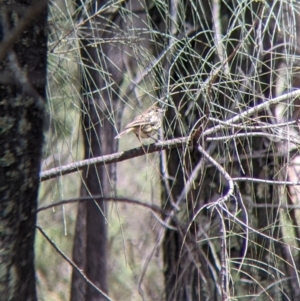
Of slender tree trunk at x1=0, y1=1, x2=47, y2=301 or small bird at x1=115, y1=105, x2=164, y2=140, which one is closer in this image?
slender tree trunk at x1=0, y1=1, x2=47, y2=301

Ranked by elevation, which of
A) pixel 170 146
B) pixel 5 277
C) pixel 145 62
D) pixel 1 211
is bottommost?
pixel 5 277

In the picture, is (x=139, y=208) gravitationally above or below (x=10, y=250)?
above

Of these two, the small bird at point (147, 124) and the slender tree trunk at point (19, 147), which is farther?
the small bird at point (147, 124)

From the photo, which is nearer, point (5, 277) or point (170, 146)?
point (5, 277)

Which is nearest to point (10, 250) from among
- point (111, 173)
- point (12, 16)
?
point (12, 16)

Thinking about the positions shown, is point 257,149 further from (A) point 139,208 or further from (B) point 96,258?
(A) point 139,208

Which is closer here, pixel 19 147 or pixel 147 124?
pixel 19 147

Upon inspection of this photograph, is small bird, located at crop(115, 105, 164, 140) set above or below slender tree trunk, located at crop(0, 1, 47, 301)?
above

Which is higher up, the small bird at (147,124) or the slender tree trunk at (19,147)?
the small bird at (147,124)

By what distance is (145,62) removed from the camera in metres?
2.54

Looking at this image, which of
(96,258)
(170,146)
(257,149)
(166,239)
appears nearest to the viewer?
(170,146)

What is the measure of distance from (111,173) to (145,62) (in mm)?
1701

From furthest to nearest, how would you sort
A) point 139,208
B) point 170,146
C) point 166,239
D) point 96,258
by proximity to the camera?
point 139,208 < point 96,258 < point 166,239 < point 170,146

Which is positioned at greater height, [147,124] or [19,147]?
[147,124]
